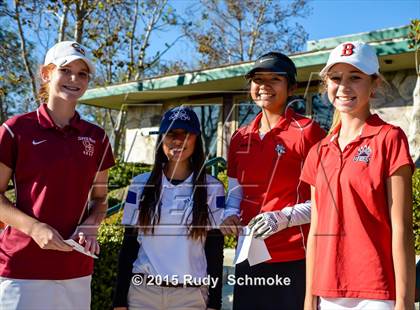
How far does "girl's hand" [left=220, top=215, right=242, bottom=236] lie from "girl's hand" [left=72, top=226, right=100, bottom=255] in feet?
2.24

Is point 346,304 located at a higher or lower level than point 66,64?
lower

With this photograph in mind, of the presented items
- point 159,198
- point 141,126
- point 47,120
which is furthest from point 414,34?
point 141,126

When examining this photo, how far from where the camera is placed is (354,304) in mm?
2172

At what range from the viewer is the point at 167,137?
2953mm

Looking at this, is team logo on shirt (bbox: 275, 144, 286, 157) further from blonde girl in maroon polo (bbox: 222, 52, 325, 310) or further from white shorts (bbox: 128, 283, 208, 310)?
white shorts (bbox: 128, 283, 208, 310)

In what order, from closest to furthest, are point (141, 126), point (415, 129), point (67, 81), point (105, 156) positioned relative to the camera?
point (67, 81)
point (105, 156)
point (415, 129)
point (141, 126)

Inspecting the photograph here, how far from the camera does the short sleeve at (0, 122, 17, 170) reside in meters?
2.46

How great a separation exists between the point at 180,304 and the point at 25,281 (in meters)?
0.77

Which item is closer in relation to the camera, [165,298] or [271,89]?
[165,298]

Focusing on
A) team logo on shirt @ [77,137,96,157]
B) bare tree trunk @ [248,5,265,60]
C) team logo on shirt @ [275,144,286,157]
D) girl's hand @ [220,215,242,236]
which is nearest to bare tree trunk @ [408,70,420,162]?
Answer: team logo on shirt @ [275,144,286,157]

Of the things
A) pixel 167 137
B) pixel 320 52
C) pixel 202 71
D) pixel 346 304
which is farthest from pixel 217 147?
pixel 346 304

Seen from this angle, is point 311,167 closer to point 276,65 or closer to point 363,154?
point 363,154

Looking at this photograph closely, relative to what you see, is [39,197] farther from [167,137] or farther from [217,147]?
[217,147]

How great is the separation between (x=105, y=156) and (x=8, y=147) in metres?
0.52
